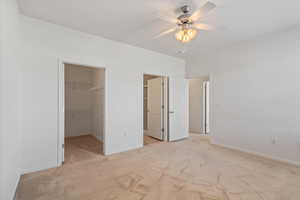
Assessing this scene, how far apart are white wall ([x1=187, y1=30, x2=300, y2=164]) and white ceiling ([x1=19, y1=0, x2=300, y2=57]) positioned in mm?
440

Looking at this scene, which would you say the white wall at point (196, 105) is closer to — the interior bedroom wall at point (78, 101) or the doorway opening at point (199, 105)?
the doorway opening at point (199, 105)

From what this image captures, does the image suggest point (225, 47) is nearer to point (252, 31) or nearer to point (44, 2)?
point (252, 31)

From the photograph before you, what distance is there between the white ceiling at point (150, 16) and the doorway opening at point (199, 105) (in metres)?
2.43

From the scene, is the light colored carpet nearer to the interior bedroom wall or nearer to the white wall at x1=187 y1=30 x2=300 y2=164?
the white wall at x1=187 y1=30 x2=300 y2=164

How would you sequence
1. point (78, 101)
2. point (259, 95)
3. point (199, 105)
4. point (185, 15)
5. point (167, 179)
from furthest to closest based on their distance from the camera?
point (199, 105) < point (78, 101) < point (259, 95) < point (167, 179) < point (185, 15)

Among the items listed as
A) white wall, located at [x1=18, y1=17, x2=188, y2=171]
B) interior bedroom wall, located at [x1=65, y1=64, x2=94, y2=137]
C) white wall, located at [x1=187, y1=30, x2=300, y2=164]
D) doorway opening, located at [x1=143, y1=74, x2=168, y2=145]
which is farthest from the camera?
interior bedroom wall, located at [x1=65, y1=64, x2=94, y2=137]

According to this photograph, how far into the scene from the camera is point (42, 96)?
2359mm

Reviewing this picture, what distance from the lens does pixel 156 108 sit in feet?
14.8

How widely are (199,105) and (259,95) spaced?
2428 mm

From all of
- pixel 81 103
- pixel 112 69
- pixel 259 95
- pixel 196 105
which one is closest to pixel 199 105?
pixel 196 105

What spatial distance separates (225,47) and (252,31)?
85 centimetres

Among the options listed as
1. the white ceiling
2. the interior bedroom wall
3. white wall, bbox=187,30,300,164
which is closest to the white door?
white wall, bbox=187,30,300,164

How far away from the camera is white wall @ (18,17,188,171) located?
2.31 metres

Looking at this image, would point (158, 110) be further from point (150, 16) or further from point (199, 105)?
point (150, 16)
